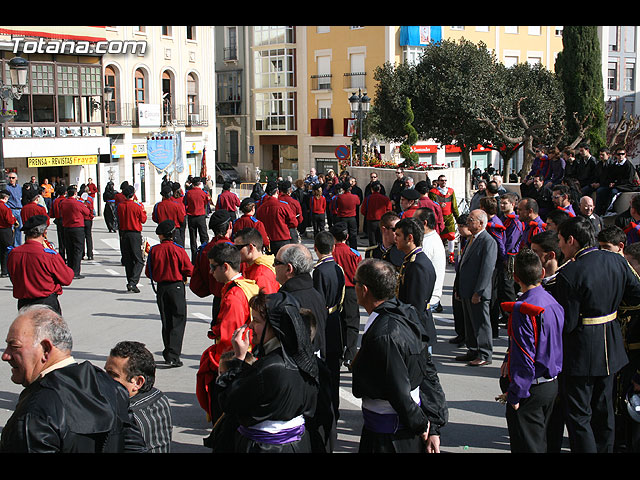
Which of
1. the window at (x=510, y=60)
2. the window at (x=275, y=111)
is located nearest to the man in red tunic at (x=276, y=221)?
the window at (x=275, y=111)

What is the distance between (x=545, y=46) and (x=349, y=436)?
1895 inches

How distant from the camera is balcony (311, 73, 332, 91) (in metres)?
47.7

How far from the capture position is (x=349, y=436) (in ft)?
21.3

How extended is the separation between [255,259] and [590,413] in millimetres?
3093

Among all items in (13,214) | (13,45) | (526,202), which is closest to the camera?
(526,202)

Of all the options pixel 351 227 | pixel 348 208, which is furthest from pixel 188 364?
pixel 351 227

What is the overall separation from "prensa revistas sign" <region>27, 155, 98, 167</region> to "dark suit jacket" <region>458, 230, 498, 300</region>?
985 inches

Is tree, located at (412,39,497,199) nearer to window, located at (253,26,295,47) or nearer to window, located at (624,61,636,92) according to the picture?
window, located at (253,26,295,47)

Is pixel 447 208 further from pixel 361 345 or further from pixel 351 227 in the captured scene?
pixel 361 345

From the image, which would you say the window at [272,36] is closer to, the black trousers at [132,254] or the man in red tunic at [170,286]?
the black trousers at [132,254]

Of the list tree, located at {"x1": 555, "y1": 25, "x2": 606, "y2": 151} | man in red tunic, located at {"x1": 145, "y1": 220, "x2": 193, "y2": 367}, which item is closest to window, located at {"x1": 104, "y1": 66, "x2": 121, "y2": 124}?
tree, located at {"x1": 555, "y1": 25, "x2": 606, "y2": 151}

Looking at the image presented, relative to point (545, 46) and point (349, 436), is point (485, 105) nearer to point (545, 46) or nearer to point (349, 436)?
point (545, 46)

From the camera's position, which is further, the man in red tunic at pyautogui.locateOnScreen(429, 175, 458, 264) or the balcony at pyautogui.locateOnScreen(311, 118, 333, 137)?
the balcony at pyautogui.locateOnScreen(311, 118, 333, 137)
